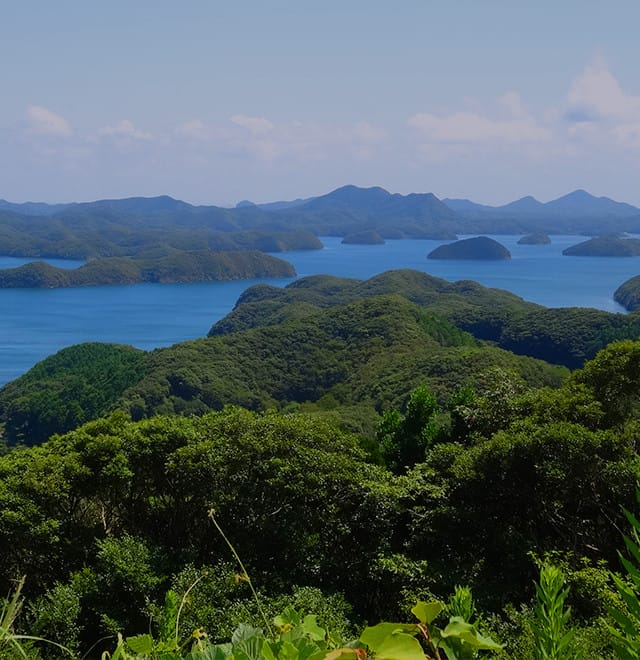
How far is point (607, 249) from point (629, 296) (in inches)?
3312

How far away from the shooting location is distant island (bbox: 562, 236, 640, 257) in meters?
178

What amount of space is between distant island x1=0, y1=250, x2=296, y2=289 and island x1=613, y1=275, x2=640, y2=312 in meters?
73.1

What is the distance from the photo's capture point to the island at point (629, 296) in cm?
9897

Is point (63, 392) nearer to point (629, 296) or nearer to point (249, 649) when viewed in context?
point (249, 649)

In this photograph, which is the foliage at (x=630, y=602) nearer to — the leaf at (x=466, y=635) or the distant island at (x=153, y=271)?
the leaf at (x=466, y=635)

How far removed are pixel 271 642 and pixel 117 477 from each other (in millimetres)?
8995

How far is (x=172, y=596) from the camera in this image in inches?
57.7

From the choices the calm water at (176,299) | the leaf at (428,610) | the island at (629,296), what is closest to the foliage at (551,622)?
the leaf at (428,610)

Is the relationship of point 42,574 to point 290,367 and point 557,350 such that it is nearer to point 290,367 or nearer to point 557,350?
point 290,367

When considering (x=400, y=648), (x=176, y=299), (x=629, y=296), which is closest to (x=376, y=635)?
(x=400, y=648)

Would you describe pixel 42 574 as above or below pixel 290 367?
above

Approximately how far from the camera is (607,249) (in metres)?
178

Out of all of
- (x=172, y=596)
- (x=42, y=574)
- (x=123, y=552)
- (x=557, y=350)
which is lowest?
(x=557, y=350)

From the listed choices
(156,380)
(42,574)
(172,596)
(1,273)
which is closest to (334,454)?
(42,574)
